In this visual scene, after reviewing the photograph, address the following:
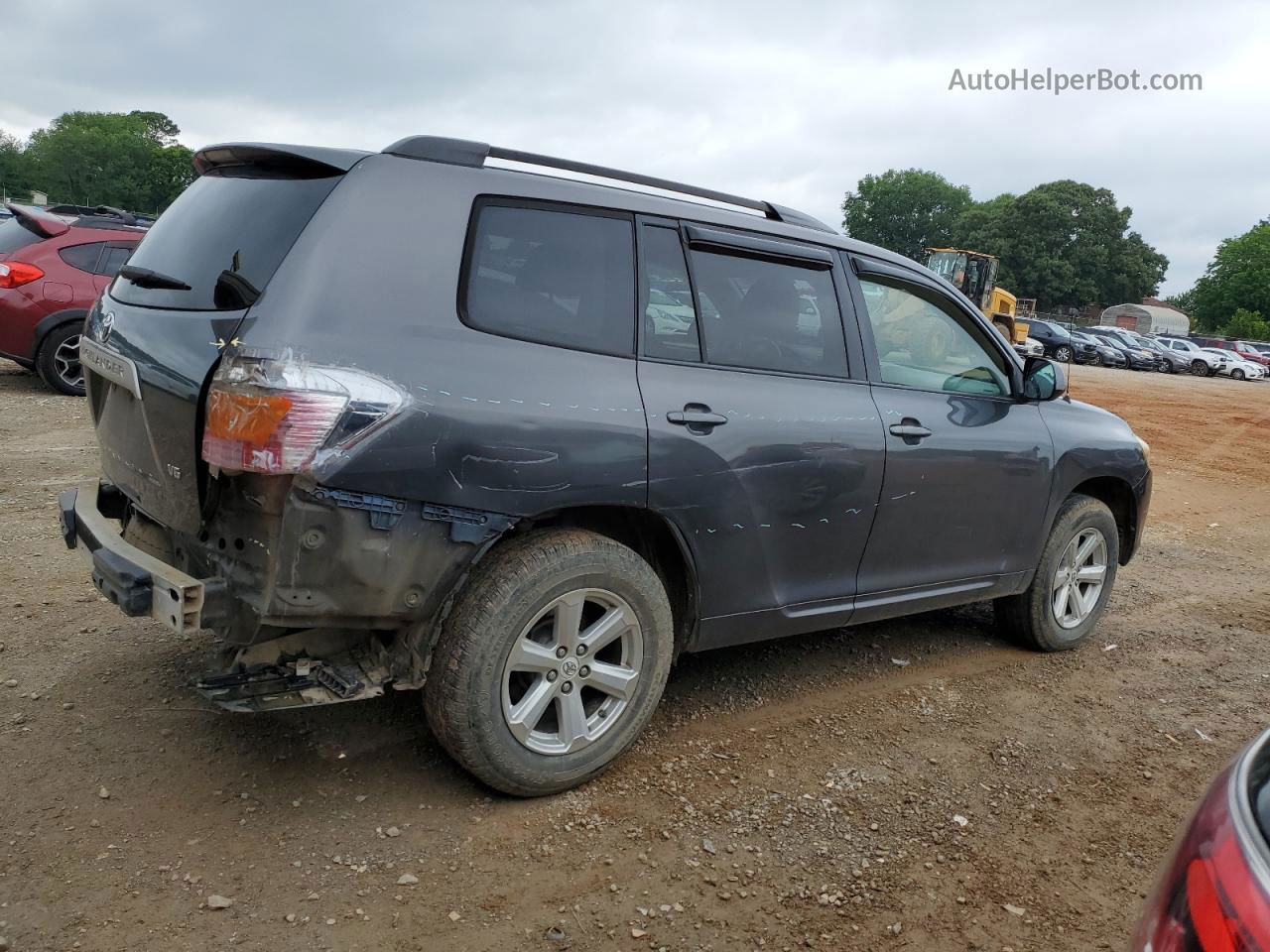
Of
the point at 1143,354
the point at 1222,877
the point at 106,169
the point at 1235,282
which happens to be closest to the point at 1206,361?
the point at 1143,354

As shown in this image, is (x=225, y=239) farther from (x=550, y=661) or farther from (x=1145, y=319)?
(x=1145, y=319)

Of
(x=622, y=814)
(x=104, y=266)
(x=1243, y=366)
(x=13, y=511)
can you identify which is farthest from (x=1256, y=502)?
(x=1243, y=366)

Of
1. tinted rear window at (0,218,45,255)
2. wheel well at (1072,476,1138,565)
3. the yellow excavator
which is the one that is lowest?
wheel well at (1072,476,1138,565)

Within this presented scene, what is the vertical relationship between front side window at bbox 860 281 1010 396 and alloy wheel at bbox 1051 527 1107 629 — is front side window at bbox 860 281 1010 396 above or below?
above

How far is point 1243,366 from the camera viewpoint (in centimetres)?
4094

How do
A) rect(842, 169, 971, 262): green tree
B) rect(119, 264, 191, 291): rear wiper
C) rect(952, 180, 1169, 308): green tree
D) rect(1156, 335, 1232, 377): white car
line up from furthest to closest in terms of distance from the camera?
rect(842, 169, 971, 262): green tree < rect(952, 180, 1169, 308): green tree < rect(1156, 335, 1232, 377): white car < rect(119, 264, 191, 291): rear wiper

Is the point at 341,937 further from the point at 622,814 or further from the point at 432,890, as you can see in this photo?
the point at 622,814

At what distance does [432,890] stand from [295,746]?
94 centimetres

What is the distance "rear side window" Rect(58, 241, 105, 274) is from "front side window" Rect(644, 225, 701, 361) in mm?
8590

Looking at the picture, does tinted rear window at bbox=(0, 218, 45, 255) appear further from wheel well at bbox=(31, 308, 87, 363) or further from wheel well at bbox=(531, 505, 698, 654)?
wheel well at bbox=(531, 505, 698, 654)

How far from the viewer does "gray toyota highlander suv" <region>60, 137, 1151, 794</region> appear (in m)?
2.64

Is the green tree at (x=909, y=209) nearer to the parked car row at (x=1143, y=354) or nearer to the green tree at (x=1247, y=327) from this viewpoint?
the green tree at (x=1247, y=327)

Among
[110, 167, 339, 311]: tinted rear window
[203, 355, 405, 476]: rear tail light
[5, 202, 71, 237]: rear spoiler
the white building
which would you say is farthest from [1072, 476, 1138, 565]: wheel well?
the white building

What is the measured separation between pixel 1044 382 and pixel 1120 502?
1127mm
